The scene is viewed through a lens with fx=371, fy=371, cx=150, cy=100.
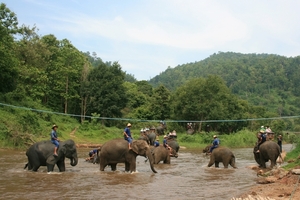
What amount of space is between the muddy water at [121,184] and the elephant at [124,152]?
0.65 meters

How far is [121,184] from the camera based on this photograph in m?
13.3

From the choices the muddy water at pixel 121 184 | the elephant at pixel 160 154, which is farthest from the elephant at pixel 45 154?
the elephant at pixel 160 154

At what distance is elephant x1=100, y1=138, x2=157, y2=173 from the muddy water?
65 centimetres

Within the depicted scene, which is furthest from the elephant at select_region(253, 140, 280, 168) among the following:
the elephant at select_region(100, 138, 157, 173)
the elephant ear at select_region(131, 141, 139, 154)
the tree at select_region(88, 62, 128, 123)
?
the tree at select_region(88, 62, 128, 123)

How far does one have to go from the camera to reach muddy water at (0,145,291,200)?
1121 centimetres

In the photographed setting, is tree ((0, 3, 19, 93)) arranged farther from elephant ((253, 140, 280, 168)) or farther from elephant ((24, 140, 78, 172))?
elephant ((253, 140, 280, 168))

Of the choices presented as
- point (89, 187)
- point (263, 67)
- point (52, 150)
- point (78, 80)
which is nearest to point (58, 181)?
point (89, 187)

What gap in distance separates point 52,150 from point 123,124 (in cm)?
3462

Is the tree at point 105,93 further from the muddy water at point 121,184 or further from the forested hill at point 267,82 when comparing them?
the forested hill at point 267,82

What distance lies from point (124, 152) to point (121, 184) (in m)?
3.56

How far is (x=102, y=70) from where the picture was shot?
50.5m

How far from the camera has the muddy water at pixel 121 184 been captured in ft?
36.8

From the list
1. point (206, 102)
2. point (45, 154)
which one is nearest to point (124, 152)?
point (45, 154)

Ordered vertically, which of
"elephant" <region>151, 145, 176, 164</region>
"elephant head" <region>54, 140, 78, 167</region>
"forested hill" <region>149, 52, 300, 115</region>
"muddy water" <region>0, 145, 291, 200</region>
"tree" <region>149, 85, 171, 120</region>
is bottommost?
"muddy water" <region>0, 145, 291, 200</region>
